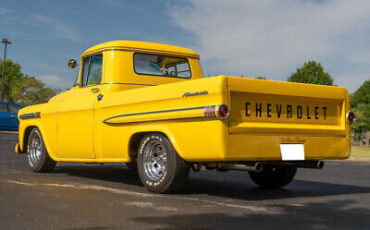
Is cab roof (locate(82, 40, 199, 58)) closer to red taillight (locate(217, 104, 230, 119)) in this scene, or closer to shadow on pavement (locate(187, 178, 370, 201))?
shadow on pavement (locate(187, 178, 370, 201))

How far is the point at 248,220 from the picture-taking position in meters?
4.33

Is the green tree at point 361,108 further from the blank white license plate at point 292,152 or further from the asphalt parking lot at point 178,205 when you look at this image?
the blank white license plate at point 292,152

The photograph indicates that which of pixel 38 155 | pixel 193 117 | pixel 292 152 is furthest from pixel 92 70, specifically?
pixel 292 152

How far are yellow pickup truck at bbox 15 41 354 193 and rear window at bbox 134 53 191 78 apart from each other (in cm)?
2

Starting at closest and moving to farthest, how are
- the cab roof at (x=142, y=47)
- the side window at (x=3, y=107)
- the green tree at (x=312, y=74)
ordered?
1. the cab roof at (x=142, y=47)
2. the side window at (x=3, y=107)
3. the green tree at (x=312, y=74)

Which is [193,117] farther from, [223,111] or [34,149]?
[34,149]

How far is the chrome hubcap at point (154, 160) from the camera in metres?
6.00

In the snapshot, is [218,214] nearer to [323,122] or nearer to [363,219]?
[363,219]

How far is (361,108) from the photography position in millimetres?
67000

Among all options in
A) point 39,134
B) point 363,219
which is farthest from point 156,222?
point 39,134

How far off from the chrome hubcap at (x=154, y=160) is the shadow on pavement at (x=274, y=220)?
1.52 meters

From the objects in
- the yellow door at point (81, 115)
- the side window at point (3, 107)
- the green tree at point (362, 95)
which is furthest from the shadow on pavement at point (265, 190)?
the green tree at point (362, 95)

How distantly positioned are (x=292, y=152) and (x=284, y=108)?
54 centimetres

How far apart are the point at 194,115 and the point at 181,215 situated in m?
1.27
